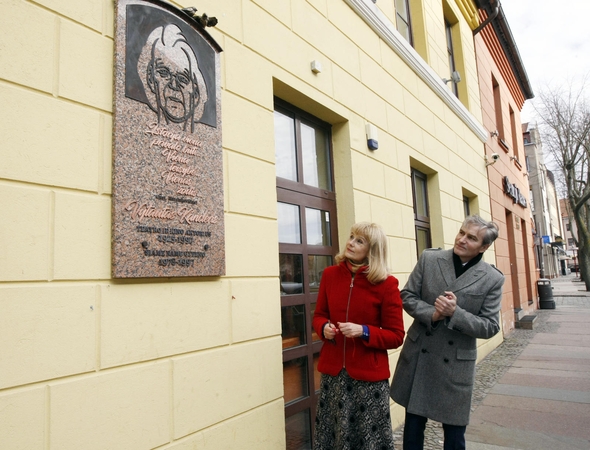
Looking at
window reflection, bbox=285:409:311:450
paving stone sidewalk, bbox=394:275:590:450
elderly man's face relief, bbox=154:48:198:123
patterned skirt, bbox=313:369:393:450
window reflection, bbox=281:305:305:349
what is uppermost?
elderly man's face relief, bbox=154:48:198:123

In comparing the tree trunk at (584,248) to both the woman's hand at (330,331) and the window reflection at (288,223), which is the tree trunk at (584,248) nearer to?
the window reflection at (288,223)

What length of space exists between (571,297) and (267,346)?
20.7 metres

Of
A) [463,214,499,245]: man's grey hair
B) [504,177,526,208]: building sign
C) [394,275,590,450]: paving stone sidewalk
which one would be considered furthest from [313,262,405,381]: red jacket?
[504,177,526,208]: building sign

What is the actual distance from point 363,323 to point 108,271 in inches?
56.8

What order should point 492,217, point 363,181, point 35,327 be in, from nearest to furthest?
point 35,327, point 363,181, point 492,217

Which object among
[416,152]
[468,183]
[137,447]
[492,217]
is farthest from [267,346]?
[492,217]

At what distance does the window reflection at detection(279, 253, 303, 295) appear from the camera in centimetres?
354

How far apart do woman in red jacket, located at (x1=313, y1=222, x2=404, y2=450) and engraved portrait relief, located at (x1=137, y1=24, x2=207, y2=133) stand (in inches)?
48.2

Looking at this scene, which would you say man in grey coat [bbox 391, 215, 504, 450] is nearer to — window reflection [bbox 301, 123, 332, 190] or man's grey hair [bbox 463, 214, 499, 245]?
man's grey hair [bbox 463, 214, 499, 245]

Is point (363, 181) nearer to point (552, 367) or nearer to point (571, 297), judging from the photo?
point (552, 367)

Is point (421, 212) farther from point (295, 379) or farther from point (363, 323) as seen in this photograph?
point (363, 323)

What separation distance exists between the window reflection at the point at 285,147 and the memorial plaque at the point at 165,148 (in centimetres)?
104

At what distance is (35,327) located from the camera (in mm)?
1788

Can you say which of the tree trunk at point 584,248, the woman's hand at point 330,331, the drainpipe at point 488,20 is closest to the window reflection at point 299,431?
the woman's hand at point 330,331
